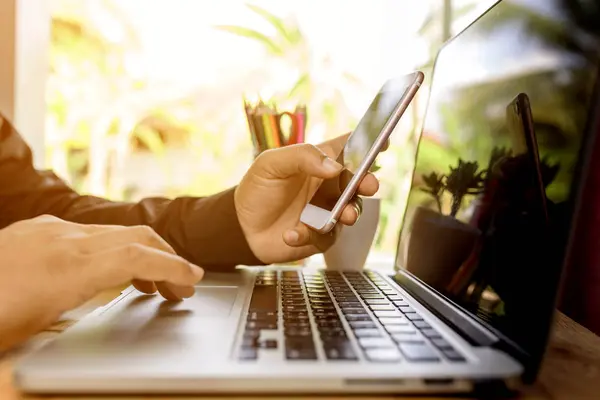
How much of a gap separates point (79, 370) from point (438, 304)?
345mm

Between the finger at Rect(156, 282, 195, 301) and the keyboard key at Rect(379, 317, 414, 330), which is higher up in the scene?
the keyboard key at Rect(379, 317, 414, 330)

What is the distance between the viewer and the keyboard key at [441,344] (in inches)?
15.5

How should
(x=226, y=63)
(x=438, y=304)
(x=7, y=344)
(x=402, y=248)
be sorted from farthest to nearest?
1. (x=226, y=63)
2. (x=402, y=248)
3. (x=438, y=304)
4. (x=7, y=344)

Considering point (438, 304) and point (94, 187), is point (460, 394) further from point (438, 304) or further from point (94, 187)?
point (94, 187)

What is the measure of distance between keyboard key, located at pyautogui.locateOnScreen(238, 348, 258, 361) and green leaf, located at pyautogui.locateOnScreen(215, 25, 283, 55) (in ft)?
3.33

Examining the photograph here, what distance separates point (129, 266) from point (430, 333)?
0.24 m

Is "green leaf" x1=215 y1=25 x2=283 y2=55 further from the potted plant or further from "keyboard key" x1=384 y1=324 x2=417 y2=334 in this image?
"keyboard key" x1=384 y1=324 x2=417 y2=334

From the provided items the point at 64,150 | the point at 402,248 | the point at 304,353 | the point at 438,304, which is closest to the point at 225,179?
the point at 64,150

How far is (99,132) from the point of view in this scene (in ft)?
4.28

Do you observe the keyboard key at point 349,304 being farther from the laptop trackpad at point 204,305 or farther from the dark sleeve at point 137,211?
the dark sleeve at point 137,211

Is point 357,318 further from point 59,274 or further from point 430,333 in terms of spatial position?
point 59,274

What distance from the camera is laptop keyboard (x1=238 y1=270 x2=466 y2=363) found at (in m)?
0.37

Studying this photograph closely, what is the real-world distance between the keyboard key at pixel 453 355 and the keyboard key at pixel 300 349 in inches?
3.4

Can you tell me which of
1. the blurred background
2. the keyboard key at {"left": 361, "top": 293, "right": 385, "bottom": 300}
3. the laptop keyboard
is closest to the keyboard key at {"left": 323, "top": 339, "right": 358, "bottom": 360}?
the laptop keyboard
